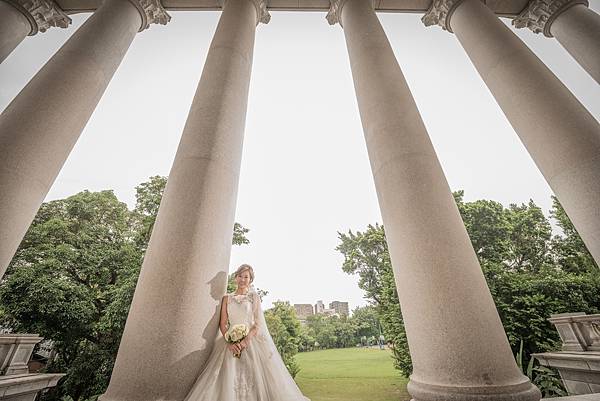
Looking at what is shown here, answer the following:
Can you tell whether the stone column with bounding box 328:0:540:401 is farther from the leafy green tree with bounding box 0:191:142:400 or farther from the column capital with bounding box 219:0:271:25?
the leafy green tree with bounding box 0:191:142:400

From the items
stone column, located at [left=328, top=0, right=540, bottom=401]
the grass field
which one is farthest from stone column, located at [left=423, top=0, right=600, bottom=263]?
the grass field

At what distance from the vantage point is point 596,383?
78.4 ft

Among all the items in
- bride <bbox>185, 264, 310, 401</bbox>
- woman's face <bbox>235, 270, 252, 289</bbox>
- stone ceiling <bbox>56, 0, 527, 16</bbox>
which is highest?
stone ceiling <bbox>56, 0, 527, 16</bbox>

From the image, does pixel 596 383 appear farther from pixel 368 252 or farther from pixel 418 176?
pixel 368 252

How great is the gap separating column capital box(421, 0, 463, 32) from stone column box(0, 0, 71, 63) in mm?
50509

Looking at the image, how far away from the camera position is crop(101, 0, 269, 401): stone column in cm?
1230

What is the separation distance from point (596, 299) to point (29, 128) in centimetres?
11809

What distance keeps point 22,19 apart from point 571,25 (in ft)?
218

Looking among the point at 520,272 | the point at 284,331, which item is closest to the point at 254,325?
the point at 284,331

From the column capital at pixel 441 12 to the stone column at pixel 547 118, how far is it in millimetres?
4129

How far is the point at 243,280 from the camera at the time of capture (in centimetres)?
1864

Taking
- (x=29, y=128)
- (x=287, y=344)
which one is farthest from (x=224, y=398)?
(x=287, y=344)

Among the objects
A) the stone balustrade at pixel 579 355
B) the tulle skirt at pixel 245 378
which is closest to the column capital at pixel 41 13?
the tulle skirt at pixel 245 378

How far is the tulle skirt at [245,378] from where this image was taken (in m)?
12.8
